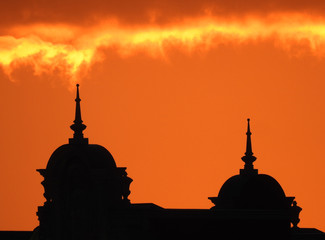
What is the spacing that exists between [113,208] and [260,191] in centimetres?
1121

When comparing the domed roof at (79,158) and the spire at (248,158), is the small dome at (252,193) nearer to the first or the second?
the spire at (248,158)

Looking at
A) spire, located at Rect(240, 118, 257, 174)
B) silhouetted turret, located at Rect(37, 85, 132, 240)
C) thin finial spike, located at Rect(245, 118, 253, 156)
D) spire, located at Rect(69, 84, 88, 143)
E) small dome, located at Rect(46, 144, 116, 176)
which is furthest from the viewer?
thin finial spike, located at Rect(245, 118, 253, 156)

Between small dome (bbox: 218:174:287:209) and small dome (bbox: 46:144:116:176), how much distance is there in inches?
372

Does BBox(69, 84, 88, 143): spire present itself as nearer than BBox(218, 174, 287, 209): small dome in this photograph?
Yes

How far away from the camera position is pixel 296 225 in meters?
112

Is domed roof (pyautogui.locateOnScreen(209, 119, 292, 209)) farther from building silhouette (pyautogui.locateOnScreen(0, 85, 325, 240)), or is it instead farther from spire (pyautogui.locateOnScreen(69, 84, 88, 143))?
spire (pyautogui.locateOnScreen(69, 84, 88, 143))

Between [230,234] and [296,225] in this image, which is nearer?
[230,234]

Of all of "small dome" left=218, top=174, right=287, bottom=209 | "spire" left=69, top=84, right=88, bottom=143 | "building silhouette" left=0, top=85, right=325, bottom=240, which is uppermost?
"spire" left=69, top=84, right=88, bottom=143

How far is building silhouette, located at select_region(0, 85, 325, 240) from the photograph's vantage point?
101375mm

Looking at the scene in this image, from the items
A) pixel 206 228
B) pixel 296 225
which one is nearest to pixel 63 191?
pixel 206 228

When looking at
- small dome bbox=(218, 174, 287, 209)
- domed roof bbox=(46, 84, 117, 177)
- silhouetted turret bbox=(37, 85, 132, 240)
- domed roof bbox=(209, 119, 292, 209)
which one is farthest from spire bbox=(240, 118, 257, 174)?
domed roof bbox=(46, 84, 117, 177)

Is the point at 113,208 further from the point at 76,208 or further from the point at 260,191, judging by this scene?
the point at 260,191

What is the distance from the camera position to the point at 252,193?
359 feet

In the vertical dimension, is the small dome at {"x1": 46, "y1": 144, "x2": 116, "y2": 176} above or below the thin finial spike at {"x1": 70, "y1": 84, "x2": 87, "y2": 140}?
below
